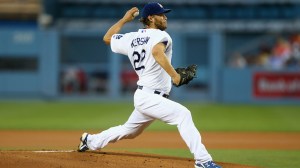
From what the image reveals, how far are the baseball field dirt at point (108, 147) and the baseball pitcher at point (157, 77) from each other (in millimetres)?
523

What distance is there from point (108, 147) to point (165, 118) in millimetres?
3246

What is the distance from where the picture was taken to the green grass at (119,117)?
47.7 ft

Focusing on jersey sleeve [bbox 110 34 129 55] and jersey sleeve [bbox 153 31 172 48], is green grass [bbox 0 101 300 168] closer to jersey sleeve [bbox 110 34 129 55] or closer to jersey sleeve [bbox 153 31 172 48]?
jersey sleeve [bbox 110 34 129 55]

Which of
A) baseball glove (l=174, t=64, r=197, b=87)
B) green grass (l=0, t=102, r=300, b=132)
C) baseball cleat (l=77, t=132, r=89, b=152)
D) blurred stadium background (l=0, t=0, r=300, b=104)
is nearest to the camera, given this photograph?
baseball glove (l=174, t=64, r=197, b=87)

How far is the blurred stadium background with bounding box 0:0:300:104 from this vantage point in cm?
2316

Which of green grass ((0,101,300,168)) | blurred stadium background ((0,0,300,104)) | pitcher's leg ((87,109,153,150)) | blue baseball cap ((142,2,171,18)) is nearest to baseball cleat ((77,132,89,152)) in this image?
pitcher's leg ((87,109,153,150))

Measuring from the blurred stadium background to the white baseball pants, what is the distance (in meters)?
14.4

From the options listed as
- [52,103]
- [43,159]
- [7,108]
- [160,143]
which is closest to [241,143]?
[160,143]

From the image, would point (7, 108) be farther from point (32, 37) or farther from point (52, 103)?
point (32, 37)

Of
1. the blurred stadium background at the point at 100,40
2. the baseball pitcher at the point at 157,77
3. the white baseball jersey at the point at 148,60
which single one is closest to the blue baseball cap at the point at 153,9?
the baseball pitcher at the point at 157,77

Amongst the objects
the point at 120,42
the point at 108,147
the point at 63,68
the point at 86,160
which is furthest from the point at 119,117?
the point at 120,42

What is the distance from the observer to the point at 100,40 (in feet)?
81.1

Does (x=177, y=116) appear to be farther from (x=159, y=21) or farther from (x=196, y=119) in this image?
(x=196, y=119)

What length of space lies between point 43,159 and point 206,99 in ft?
52.7
